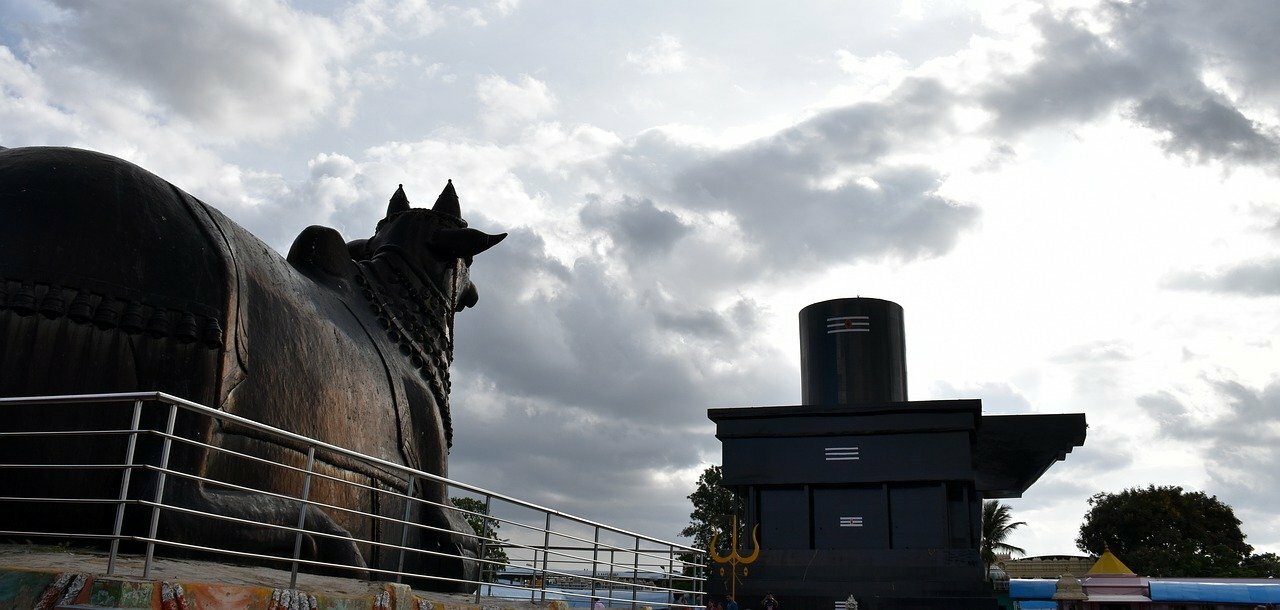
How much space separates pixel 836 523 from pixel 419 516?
15065 mm

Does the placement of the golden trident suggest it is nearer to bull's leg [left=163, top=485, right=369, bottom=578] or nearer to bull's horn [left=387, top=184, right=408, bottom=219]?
bull's horn [left=387, top=184, right=408, bottom=219]

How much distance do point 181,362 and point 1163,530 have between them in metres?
49.6

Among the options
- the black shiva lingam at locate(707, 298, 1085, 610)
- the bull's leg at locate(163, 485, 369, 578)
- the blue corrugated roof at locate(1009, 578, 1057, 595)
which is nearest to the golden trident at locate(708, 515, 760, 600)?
the black shiva lingam at locate(707, 298, 1085, 610)

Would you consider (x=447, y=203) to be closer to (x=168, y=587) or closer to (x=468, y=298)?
(x=468, y=298)

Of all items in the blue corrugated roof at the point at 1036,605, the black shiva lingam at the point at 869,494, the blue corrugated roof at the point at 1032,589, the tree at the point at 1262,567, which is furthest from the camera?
the tree at the point at 1262,567

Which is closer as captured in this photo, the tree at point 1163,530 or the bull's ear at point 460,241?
the bull's ear at point 460,241

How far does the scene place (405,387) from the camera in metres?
8.02

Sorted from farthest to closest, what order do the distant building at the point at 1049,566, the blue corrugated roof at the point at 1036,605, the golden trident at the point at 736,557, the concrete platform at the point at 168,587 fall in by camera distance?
the distant building at the point at 1049,566
the blue corrugated roof at the point at 1036,605
the golden trident at the point at 736,557
the concrete platform at the point at 168,587

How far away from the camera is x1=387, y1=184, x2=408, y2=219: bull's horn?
934cm

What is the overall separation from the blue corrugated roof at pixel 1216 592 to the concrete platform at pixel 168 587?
24.7m

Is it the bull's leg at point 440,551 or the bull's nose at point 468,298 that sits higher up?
the bull's nose at point 468,298

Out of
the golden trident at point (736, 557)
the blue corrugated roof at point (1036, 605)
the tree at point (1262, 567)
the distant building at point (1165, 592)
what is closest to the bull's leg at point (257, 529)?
the golden trident at point (736, 557)

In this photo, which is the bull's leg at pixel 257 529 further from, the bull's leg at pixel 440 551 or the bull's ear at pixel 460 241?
the bull's ear at pixel 460 241

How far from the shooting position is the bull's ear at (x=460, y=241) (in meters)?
9.07
